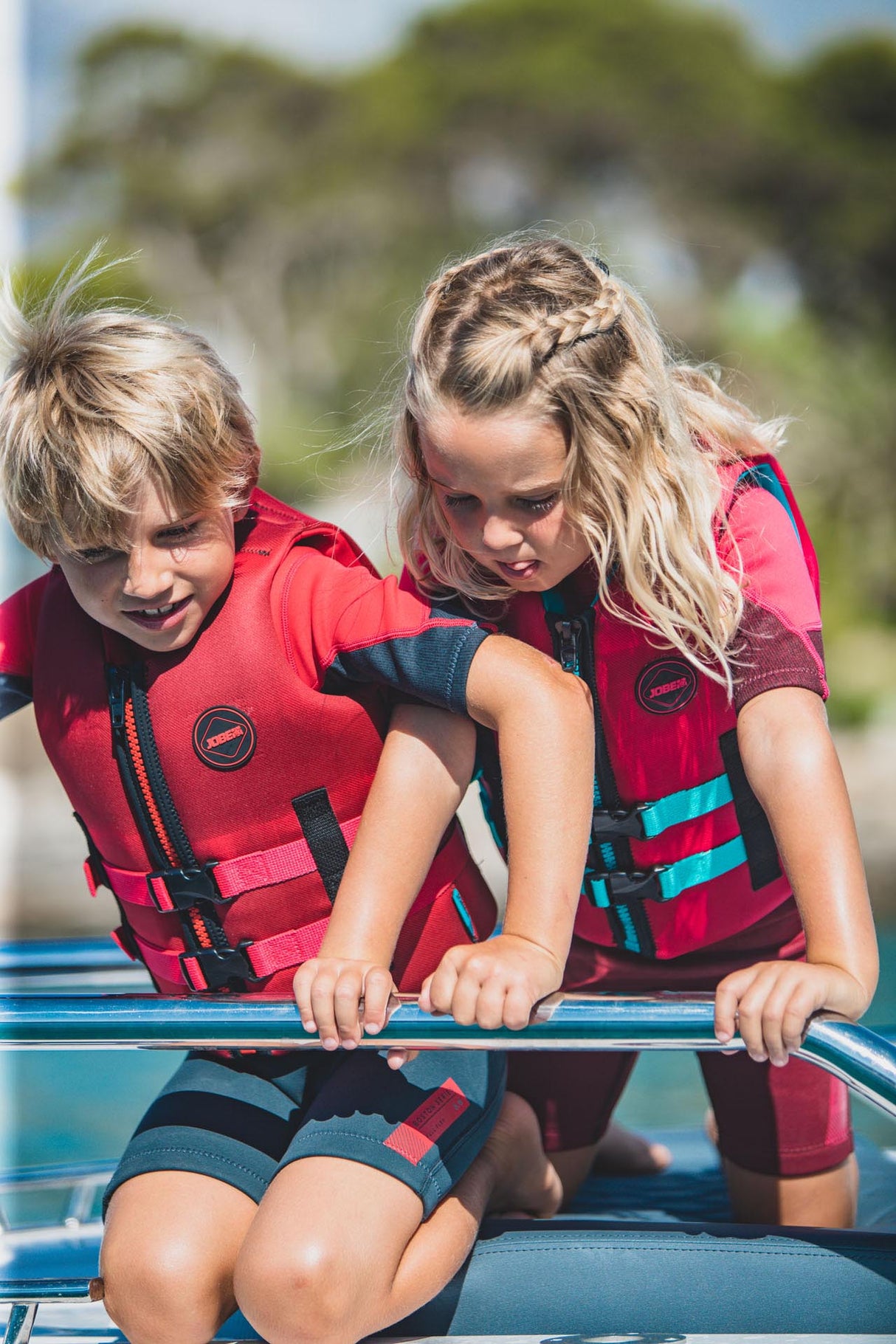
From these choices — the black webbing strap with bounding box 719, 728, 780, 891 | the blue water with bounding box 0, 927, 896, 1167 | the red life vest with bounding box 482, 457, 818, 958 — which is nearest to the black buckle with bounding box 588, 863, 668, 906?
the red life vest with bounding box 482, 457, 818, 958

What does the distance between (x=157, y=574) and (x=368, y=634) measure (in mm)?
254

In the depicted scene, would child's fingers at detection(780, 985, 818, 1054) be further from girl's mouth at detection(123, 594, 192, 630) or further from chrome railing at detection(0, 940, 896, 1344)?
girl's mouth at detection(123, 594, 192, 630)

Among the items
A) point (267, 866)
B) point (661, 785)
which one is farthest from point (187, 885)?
point (661, 785)

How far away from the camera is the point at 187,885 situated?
5.43 ft

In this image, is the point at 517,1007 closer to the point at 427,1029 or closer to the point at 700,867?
the point at 427,1029

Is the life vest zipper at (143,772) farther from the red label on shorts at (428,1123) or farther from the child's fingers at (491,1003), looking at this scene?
the child's fingers at (491,1003)

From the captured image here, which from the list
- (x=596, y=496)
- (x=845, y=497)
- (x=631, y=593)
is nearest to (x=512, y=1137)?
(x=631, y=593)

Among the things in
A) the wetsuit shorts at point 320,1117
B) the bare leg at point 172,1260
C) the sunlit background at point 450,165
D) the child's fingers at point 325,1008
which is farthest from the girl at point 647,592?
the sunlit background at point 450,165

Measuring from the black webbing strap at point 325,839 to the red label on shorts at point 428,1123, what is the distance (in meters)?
0.27

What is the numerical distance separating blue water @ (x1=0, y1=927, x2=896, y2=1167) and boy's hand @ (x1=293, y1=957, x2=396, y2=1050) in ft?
10.0

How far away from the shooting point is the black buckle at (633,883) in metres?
1.75

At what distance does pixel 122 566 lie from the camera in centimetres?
153

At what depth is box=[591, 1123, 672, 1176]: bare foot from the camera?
218cm

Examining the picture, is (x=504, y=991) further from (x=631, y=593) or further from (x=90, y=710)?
(x=90, y=710)
